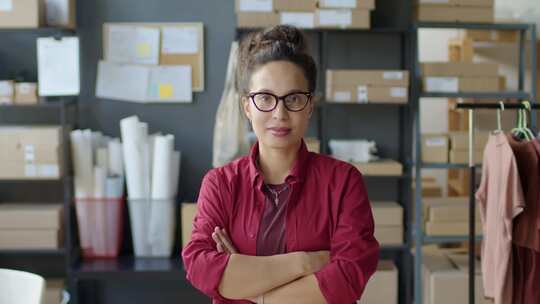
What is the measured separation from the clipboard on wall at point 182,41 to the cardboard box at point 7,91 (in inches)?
22.4

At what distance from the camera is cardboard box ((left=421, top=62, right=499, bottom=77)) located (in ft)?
12.0

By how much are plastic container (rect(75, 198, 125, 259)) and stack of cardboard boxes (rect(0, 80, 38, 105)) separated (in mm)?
587

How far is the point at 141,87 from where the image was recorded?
3869 millimetres

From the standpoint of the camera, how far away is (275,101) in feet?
4.86

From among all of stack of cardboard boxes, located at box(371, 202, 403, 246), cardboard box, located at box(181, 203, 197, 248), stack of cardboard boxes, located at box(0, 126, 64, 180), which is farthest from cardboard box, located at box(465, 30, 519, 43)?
stack of cardboard boxes, located at box(0, 126, 64, 180)

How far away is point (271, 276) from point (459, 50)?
344cm

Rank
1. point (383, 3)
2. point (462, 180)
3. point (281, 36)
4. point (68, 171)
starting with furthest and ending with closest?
point (462, 180) < point (383, 3) < point (68, 171) < point (281, 36)

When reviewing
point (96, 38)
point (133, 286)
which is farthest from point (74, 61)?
point (133, 286)

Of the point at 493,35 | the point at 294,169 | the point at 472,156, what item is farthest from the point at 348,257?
the point at 493,35

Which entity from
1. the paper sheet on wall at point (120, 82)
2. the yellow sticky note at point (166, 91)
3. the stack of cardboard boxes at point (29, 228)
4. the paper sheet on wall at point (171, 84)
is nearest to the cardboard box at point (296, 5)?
the paper sheet on wall at point (171, 84)

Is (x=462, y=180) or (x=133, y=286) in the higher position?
(x=462, y=180)

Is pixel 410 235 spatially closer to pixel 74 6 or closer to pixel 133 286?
pixel 133 286

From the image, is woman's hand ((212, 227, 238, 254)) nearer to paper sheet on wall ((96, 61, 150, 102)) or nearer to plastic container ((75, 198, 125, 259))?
plastic container ((75, 198, 125, 259))

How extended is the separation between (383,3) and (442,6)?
372 millimetres
